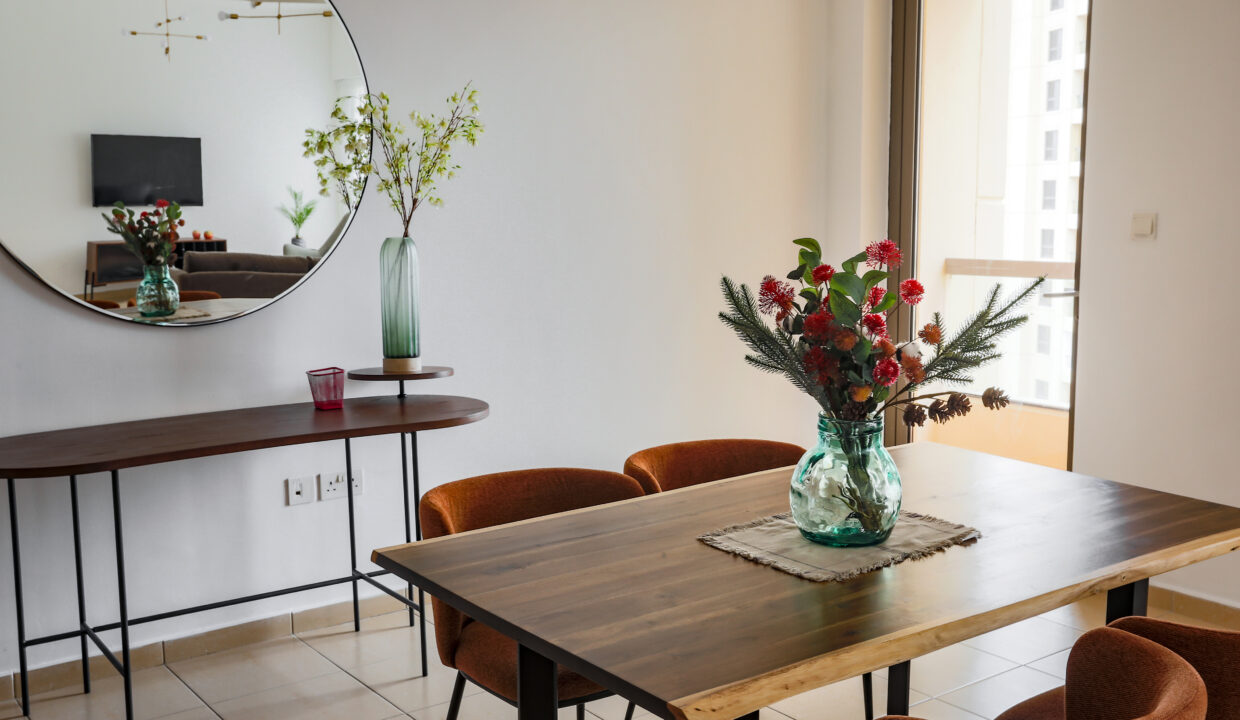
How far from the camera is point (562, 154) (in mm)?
3873

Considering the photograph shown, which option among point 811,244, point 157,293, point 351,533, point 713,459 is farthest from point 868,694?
point 157,293

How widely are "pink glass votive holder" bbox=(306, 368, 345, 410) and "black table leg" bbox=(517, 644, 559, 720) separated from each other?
173 centimetres

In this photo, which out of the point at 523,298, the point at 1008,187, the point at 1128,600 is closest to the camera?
the point at 1128,600

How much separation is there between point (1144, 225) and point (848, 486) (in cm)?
226

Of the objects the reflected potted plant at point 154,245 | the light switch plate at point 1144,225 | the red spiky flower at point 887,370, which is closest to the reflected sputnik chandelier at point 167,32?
the reflected potted plant at point 154,245

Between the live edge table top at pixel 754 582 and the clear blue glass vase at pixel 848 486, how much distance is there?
12 centimetres

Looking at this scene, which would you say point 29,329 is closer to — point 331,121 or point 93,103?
point 93,103

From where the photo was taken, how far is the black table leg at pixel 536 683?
1633mm

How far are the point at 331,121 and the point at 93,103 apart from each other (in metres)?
0.68

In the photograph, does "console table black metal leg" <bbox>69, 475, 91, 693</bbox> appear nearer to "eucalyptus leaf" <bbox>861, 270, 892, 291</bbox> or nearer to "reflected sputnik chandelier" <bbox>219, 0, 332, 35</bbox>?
"reflected sputnik chandelier" <bbox>219, 0, 332, 35</bbox>

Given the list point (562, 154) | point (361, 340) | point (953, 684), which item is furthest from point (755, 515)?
point (562, 154)

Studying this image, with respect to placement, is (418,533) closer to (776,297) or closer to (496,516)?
(496,516)

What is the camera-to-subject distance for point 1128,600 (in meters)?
2.06

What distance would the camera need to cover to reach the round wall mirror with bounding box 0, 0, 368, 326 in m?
2.89
